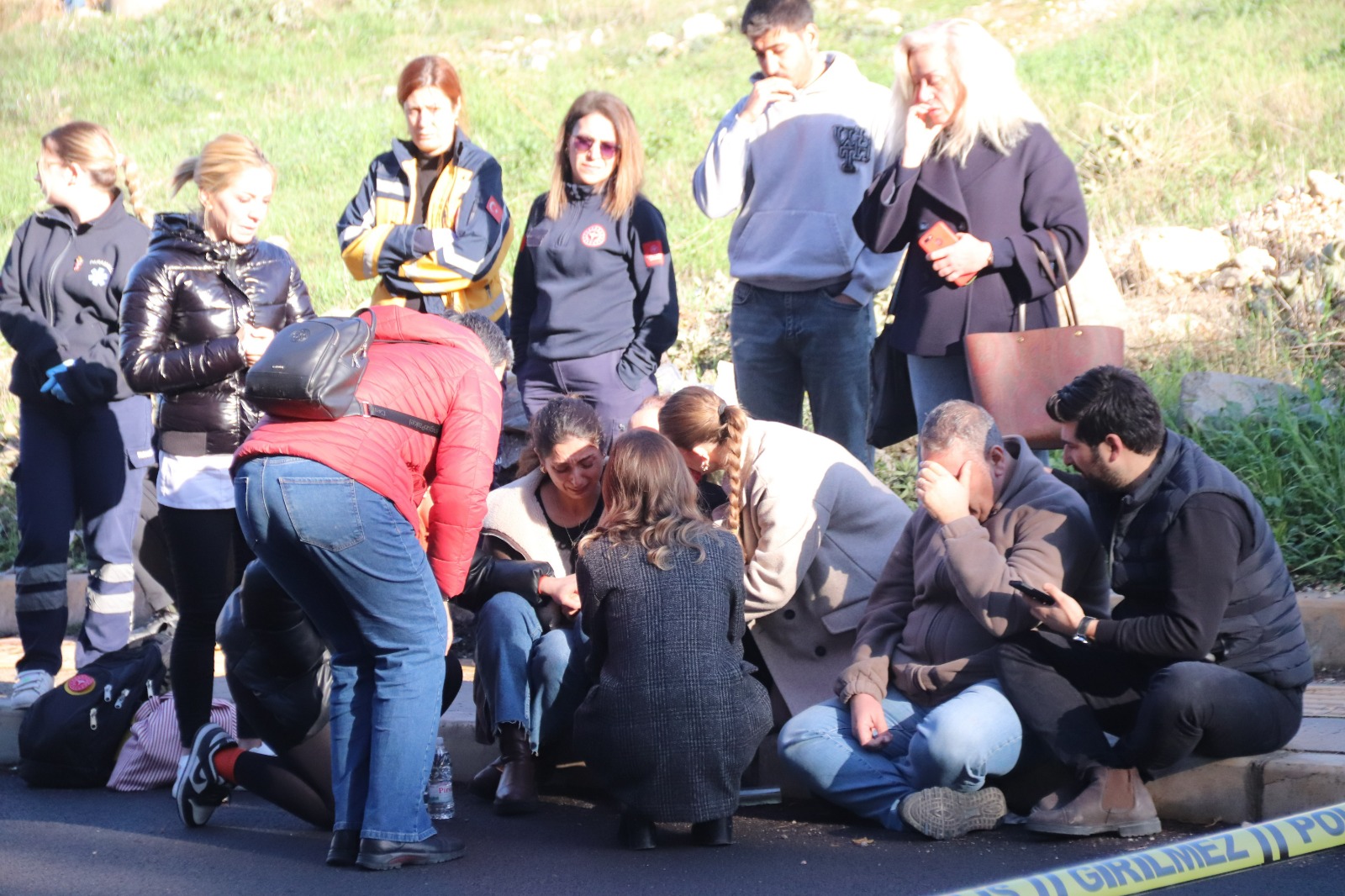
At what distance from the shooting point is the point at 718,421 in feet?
14.7

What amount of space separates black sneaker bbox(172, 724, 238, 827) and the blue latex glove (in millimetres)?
1608

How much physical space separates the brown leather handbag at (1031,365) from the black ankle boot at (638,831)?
170cm

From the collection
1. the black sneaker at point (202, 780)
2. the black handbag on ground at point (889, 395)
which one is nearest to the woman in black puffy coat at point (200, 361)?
the black sneaker at point (202, 780)

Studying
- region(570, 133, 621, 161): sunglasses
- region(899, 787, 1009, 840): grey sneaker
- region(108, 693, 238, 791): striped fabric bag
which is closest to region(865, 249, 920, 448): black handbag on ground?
region(570, 133, 621, 161): sunglasses

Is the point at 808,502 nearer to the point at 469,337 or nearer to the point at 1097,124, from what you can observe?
the point at 469,337

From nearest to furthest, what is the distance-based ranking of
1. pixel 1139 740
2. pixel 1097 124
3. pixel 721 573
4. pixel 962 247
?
pixel 1139 740
pixel 721 573
pixel 962 247
pixel 1097 124

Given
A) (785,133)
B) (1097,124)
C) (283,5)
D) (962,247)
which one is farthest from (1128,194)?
(283,5)

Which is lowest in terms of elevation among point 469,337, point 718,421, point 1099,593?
point 1099,593

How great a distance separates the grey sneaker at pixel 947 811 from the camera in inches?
153

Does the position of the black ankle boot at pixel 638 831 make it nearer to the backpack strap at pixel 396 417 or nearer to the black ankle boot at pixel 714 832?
the black ankle boot at pixel 714 832

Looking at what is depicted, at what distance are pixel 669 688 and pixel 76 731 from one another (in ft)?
7.40

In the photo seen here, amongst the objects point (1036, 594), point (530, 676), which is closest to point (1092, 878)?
point (1036, 594)

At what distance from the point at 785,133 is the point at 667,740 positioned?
2.67 metres

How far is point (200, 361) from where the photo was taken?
4602 mm
